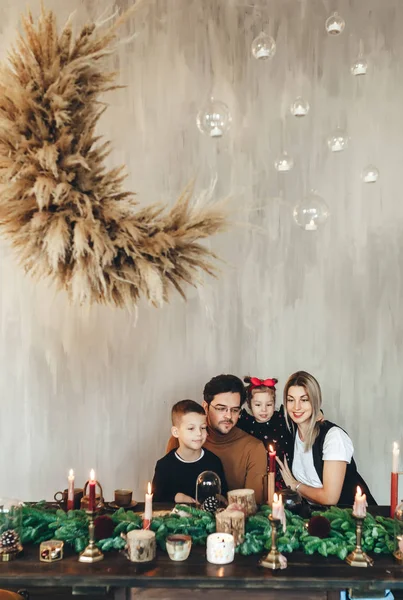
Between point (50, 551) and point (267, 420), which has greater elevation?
point (267, 420)

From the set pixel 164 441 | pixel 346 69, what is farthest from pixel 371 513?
pixel 346 69

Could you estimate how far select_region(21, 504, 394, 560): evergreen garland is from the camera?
1992 mm

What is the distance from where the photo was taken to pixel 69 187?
2.27 metres

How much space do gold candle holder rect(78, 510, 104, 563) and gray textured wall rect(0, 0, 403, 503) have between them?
1.60 metres

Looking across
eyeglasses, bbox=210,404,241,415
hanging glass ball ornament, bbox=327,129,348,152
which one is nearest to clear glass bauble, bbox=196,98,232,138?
hanging glass ball ornament, bbox=327,129,348,152

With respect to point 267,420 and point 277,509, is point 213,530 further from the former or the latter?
point 267,420

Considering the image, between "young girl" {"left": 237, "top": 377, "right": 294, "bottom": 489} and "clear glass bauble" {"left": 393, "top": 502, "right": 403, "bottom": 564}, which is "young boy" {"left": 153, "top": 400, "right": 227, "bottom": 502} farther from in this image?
"clear glass bauble" {"left": 393, "top": 502, "right": 403, "bottom": 564}

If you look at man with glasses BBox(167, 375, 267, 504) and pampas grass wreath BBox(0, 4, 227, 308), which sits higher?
pampas grass wreath BBox(0, 4, 227, 308)

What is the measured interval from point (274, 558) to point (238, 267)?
6.53 ft

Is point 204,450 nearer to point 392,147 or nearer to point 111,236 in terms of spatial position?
point 111,236

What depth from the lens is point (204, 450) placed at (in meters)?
2.75

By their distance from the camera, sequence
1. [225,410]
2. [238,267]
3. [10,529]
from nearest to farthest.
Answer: [10,529], [225,410], [238,267]

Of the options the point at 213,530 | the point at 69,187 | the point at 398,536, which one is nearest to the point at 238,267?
the point at 69,187

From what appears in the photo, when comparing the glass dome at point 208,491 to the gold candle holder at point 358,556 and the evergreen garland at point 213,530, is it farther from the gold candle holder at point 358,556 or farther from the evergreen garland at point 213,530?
the gold candle holder at point 358,556
